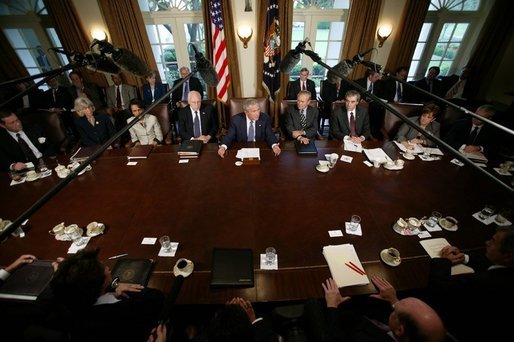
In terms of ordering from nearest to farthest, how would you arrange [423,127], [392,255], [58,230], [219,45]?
1. [392,255]
2. [58,230]
3. [423,127]
4. [219,45]

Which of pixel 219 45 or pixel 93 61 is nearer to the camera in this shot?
pixel 93 61

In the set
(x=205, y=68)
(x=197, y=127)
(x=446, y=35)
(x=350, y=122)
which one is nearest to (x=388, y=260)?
(x=205, y=68)

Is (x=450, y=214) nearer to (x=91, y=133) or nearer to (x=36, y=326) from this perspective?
(x=36, y=326)

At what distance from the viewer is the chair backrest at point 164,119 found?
405 cm

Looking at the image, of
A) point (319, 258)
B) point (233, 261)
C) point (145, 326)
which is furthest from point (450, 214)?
point (145, 326)

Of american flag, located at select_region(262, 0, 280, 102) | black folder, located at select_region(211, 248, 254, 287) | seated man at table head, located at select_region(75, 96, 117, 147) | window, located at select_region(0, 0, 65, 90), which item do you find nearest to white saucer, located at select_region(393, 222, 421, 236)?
black folder, located at select_region(211, 248, 254, 287)

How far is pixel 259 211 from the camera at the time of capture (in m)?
2.11

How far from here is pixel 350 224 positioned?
6.38 feet

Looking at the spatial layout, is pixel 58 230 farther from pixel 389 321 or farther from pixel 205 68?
pixel 389 321

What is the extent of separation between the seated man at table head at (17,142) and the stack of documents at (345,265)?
11.9ft

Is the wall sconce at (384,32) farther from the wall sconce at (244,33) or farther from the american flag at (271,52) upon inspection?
the wall sconce at (244,33)

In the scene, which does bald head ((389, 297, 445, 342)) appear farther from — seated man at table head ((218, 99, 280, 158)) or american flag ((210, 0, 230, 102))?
american flag ((210, 0, 230, 102))

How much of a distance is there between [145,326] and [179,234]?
632mm

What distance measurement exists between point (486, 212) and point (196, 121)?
3.66 meters
